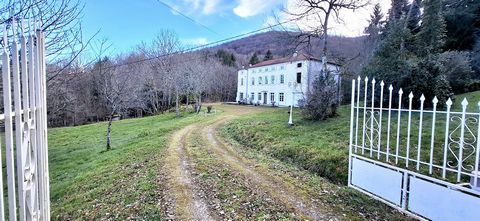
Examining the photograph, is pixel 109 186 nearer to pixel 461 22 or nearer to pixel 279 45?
pixel 279 45

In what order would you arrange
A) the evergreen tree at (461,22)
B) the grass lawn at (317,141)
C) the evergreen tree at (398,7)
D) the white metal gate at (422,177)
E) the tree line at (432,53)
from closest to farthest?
the white metal gate at (422,177), the grass lawn at (317,141), the tree line at (432,53), the evergreen tree at (461,22), the evergreen tree at (398,7)

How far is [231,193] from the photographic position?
5.34m

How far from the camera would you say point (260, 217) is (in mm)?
4359

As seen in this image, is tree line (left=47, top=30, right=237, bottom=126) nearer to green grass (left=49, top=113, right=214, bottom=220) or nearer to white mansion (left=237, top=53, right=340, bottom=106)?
white mansion (left=237, top=53, right=340, bottom=106)

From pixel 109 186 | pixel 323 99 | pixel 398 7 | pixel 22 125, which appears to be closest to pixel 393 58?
pixel 323 99

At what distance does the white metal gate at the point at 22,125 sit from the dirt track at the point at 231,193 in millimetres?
2519

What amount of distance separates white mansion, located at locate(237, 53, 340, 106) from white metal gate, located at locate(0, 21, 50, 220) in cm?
2687

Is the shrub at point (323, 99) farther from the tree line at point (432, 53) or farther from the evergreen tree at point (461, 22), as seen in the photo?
the evergreen tree at point (461, 22)

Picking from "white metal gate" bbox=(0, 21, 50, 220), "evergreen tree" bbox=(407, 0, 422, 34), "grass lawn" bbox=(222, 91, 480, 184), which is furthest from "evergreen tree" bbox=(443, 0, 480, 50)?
"white metal gate" bbox=(0, 21, 50, 220)

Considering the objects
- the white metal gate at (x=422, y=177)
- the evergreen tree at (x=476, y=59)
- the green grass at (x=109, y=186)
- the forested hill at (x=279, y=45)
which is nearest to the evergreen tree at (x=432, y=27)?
the evergreen tree at (x=476, y=59)

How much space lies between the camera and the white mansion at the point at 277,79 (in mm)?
31438

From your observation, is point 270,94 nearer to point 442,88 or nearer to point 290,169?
point 442,88

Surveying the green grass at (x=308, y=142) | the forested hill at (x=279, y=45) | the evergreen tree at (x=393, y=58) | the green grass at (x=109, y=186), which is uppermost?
the forested hill at (x=279, y=45)

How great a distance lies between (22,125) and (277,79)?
116 ft
